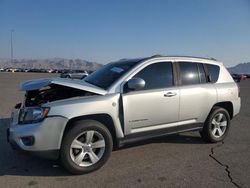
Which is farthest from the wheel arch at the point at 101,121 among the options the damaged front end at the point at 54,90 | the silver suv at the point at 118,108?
the damaged front end at the point at 54,90

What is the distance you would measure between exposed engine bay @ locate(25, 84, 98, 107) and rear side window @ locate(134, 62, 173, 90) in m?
1.06

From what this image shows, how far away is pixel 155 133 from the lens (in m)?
5.26

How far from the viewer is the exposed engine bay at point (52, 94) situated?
4.81 m

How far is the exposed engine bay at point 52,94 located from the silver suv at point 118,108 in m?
0.02

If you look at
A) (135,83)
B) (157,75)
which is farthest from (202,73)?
(135,83)

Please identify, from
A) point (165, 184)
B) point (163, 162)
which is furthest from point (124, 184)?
point (163, 162)

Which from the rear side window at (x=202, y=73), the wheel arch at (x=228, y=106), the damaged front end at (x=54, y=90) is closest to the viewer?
the damaged front end at (x=54, y=90)

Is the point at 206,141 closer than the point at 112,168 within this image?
No

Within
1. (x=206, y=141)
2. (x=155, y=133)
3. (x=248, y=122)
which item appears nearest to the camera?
(x=155, y=133)

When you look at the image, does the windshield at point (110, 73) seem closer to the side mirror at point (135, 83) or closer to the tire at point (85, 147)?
the side mirror at point (135, 83)

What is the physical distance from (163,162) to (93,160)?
121 cm

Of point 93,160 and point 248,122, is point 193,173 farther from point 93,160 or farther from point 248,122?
point 248,122

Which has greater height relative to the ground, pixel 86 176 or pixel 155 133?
pixel 155 133

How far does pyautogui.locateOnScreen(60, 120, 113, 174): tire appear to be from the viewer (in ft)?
14.3
